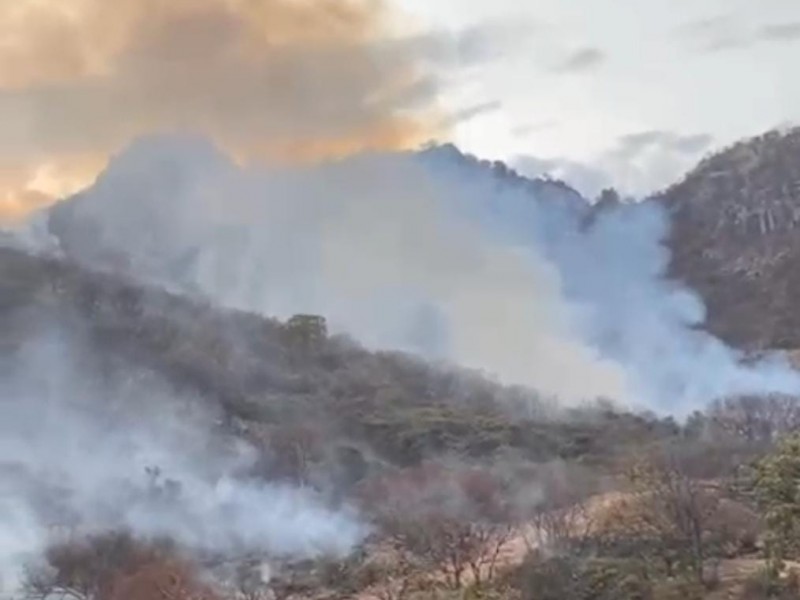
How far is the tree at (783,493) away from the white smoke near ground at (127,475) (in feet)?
61.1

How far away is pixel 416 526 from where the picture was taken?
3509cm

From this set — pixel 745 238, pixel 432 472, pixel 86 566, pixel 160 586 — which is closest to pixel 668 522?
pixel 160 586

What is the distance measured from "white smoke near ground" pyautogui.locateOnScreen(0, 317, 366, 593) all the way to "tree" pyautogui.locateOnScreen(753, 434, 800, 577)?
18.6 m

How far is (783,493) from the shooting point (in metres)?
20.9

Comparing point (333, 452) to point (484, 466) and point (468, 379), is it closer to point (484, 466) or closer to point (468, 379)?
point (484, 466)

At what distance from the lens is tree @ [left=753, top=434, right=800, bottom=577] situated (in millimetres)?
20797

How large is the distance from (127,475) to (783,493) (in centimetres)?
2995

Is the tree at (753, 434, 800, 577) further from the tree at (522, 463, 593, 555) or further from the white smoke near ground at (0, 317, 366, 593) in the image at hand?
the white smoke near ground at (0, 317, 366, 593)

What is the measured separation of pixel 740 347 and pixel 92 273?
138 ft

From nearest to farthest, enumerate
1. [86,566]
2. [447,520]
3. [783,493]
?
[783,493] → [86,566] → [447,520]

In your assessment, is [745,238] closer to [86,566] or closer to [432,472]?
[432,472]

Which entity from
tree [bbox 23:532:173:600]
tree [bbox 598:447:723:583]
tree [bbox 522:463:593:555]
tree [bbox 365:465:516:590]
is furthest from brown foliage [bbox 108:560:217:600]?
tree [bbox 598:447:723:583]

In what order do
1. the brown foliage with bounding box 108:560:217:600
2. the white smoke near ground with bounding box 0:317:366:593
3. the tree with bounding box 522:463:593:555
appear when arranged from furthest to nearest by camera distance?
the white smoke near ground with bounding box 0:317:366:593 < the tree with bounding box 522:463:593:555 < the brown foliage with bounding box 108:560:217:600

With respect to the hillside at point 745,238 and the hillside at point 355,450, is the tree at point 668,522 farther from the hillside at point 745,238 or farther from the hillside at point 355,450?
the hillside at point 745,238
